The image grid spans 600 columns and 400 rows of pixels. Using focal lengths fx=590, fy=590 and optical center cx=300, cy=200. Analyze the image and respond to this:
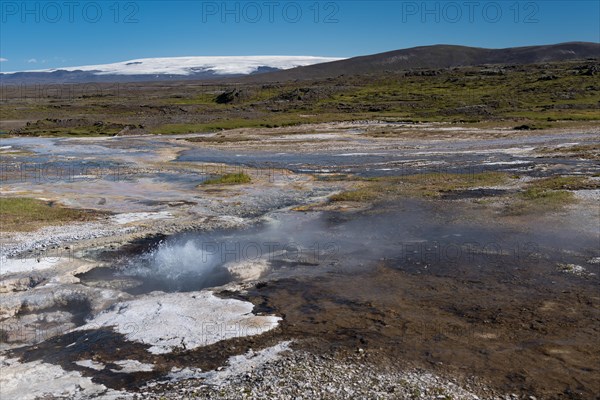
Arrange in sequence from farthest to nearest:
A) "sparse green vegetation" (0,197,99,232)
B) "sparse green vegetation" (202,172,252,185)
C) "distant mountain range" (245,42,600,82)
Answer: "distant mountain range" (245,42,600,82) < "sparse green vegetation" (202,172,252,185) < "sparse green vegetation" (0,197,99,232)

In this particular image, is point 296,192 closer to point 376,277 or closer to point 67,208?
point 67,208

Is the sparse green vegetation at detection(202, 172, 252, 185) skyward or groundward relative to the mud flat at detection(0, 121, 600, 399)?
skyward

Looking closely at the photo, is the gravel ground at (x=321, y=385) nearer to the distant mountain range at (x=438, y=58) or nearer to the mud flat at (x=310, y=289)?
the mud flat at (x=310, y=289)

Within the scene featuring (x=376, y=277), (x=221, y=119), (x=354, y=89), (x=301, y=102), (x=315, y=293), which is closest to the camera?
(x=315, y=293)

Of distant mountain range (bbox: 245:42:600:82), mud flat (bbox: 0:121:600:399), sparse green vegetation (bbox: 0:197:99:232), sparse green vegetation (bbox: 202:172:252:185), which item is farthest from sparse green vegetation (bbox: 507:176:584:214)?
distant mountain range (bbox: 245:42:600:82)

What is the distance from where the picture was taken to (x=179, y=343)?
10883 mm

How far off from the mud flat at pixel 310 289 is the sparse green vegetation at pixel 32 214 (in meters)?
0.57

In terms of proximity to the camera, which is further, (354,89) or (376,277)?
(354,89)

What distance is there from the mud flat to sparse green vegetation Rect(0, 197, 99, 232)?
568mm

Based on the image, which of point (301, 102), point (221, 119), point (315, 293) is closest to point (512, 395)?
point (315, 293)

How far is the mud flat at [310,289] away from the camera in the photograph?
31.1ft

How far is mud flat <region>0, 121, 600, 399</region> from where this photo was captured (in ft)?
31.1

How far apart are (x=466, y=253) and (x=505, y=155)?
73.0 feet

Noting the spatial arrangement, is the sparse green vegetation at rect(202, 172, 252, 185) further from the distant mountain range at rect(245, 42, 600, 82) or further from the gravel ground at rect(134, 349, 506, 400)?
the distant mountain range at rect(245, 42, 600, 82)
